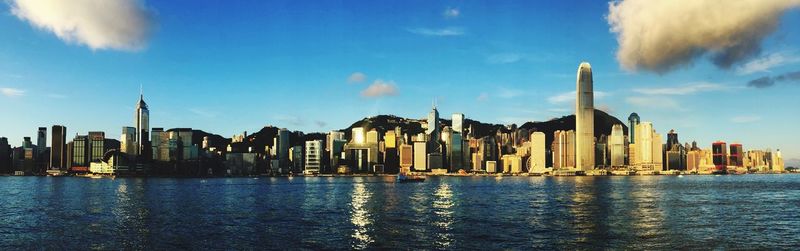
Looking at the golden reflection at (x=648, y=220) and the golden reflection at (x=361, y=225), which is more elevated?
the golden reflection at (x=648, y=220)

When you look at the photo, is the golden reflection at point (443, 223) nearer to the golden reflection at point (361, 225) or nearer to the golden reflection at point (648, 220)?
the golden reflection at point (361, 225)

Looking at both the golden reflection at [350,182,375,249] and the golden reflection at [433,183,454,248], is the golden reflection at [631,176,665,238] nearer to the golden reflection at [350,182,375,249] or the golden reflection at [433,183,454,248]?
the golden reflection at [433,183,454,248]

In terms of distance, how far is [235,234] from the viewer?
86.1 m

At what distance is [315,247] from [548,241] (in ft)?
91.6

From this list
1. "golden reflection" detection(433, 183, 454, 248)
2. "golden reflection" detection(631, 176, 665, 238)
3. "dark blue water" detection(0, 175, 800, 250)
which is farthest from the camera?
"golden reflection" detection(631, 176, 665, 238)

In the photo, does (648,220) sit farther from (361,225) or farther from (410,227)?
(361,225)

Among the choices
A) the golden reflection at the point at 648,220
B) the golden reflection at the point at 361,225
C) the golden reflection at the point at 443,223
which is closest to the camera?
the golden reflection at the point at 361,225

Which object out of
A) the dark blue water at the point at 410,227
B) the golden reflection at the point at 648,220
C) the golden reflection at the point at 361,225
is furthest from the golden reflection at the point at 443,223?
the golden reflection at the point at 648,220

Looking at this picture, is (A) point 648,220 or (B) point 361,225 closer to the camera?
(B) point 361,225

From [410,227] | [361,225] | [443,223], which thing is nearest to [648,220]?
[443,223]

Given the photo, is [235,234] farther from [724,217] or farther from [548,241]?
[724,217]

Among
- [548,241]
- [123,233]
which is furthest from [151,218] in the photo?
[548,241]

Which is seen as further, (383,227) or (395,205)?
(395,205)

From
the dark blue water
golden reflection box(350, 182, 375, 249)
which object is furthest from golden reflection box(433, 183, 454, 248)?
golden reflection box(350, 182, 375, 249)
